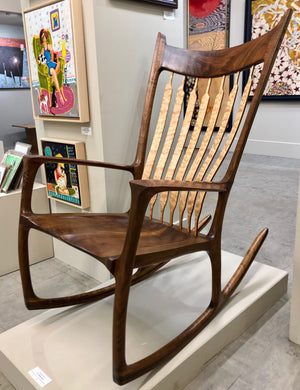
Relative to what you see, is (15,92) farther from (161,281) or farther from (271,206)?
(161,281)

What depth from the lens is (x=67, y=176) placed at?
1.61m

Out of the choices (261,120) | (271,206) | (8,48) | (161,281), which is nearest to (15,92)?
(8,48)

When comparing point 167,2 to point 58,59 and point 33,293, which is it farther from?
point 33,293

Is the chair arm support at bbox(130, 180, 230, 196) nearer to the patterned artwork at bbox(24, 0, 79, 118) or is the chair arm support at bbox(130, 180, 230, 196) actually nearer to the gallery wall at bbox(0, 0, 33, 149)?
the patterned artwork at bbox(24, 0, 79, 118)

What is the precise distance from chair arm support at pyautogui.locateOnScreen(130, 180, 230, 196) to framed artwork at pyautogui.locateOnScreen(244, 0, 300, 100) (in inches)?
120

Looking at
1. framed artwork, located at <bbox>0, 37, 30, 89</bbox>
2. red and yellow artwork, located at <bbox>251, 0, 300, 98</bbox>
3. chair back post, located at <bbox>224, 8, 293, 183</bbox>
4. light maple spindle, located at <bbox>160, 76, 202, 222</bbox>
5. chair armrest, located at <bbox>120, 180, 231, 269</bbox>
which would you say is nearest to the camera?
chair armrest, located at <bbox>120, 180, 231, 269</bbox>

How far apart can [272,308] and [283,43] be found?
3.29 m

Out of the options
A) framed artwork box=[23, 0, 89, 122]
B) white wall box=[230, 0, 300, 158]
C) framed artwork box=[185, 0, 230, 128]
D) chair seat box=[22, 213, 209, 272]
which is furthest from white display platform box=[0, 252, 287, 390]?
framed artwork box=[185, 0, 230, 128]

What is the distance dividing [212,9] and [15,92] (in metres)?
3.21

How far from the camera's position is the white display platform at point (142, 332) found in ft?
3.26

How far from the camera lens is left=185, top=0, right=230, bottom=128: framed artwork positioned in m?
4.25

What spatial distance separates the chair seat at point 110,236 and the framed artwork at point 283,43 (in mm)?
3054

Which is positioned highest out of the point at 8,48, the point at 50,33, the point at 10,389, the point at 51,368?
the point at 8,48

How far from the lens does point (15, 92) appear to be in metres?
5.67
